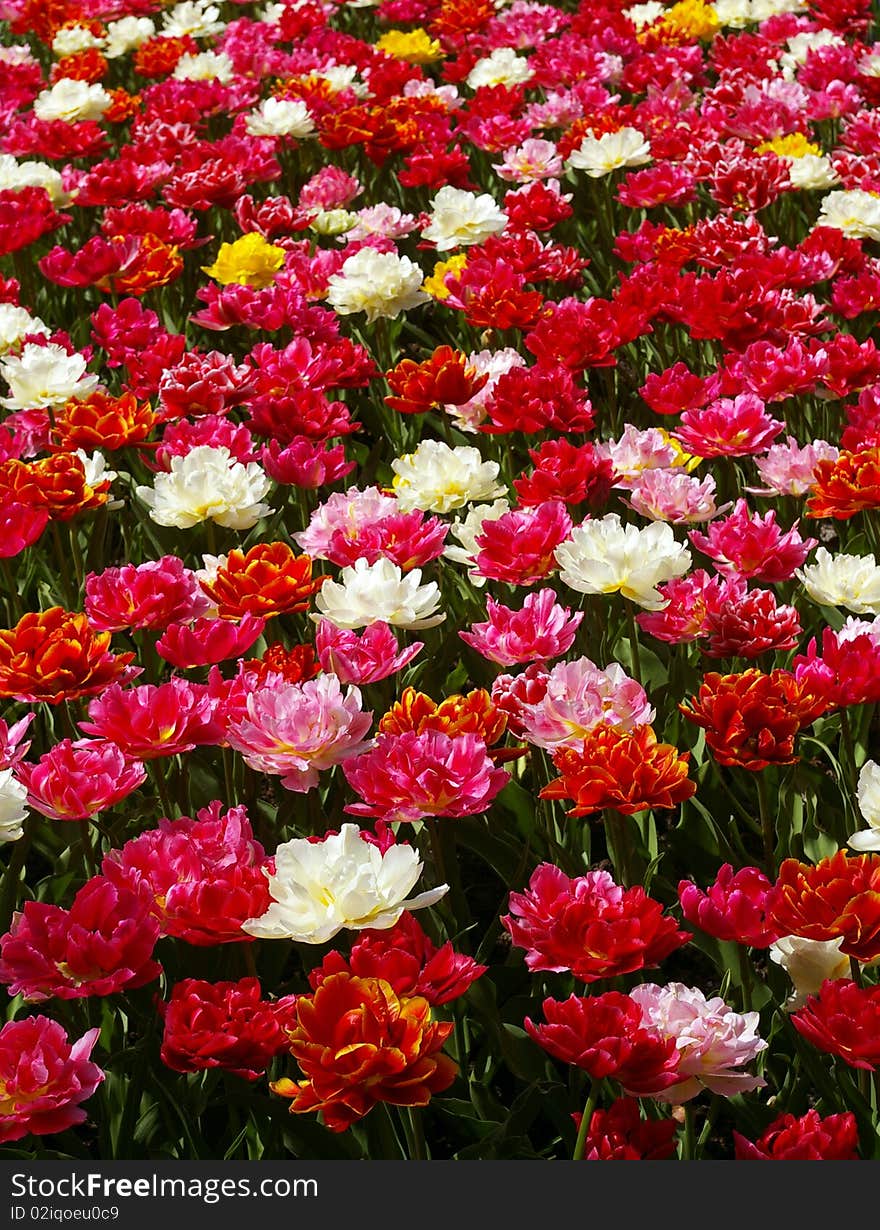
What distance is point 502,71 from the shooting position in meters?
5.38

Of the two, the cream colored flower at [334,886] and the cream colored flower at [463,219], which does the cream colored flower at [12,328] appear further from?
the cream colored flower at [334,886]

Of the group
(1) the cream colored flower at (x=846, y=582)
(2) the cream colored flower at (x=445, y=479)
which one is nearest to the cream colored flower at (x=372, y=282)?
(2) the cream colored flower at (x=445, y=479)

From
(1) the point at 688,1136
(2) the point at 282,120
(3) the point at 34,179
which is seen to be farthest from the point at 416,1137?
(2) the point at 282,120

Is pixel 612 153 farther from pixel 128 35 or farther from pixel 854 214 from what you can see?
pixel 128 35

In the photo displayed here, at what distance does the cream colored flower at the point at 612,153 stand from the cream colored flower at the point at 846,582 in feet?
7.54

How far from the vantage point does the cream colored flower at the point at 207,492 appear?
2635mm

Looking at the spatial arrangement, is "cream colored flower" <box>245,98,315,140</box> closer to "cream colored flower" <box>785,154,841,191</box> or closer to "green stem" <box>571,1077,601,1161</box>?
"cream colored flower" <box>785,154,841,191</box>

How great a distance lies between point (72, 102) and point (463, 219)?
192cm

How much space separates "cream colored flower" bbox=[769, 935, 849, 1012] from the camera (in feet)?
5.47

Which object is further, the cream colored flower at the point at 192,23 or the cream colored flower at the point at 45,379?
the cream colored flower at the point at 192,23

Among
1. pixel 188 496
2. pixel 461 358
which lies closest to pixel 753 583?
pixel 461 358

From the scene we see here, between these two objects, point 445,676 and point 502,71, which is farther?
point 502,71

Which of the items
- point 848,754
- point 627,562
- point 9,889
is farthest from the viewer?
point 627,562

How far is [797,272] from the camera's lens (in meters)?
3.29
